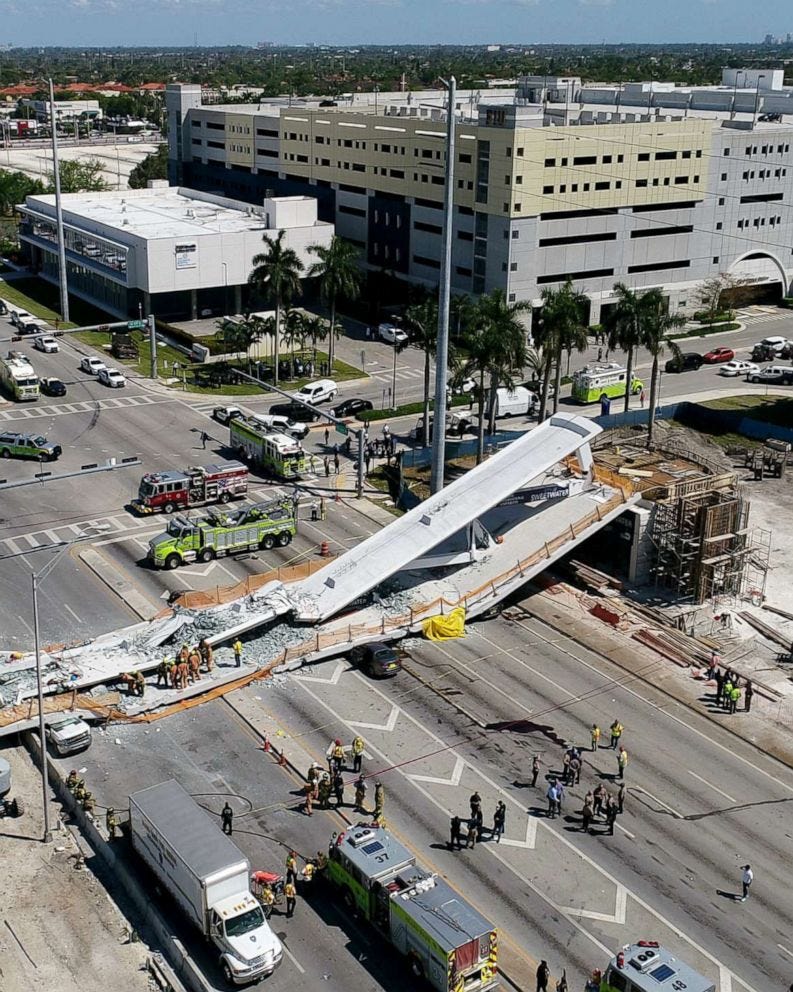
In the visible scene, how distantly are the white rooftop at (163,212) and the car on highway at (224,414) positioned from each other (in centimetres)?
2804

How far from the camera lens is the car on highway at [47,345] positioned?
103750 mm

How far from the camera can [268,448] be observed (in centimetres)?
7412

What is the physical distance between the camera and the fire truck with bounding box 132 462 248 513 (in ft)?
221

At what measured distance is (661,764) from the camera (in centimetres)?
4497

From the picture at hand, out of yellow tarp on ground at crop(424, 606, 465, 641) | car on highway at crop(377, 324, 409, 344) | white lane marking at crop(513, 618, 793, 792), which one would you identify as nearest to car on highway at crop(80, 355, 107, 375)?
car on highway at crop(377, 324, 409, 344)

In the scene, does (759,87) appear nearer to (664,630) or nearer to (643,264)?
(643,264)

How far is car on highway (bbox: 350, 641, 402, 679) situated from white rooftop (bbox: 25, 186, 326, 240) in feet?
215

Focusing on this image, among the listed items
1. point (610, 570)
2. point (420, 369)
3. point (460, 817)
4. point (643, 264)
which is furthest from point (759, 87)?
point (460, 817)

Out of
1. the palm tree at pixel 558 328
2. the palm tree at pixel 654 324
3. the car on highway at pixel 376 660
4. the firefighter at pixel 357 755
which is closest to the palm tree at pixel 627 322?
the palm tree at pixel 654 324

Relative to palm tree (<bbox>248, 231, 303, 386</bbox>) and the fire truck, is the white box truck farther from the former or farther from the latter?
palm tree (<bbox>248, 231, 303, 386</bbox>)

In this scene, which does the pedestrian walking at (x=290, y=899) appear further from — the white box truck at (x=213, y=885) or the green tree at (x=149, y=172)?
the green tree at (x=149, y=172)

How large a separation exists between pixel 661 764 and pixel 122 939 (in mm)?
21170

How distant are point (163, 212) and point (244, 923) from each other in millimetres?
106978

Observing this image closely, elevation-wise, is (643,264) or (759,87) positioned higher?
(759,87)
